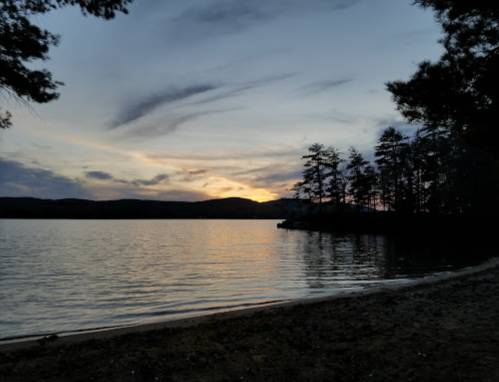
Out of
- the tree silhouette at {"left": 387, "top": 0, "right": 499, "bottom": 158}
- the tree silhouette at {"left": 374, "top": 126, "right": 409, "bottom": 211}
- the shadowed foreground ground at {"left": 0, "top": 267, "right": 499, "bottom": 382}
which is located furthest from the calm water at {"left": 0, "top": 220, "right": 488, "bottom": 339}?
the tree silhouette at {"left": 374, "top": 126, "right": 409, "bottom": 211}

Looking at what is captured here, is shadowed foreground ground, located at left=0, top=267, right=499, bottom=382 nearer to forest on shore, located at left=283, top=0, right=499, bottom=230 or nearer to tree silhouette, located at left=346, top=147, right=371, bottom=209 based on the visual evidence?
forest on shore, located at left=283, top=0, right=499, bottom=230

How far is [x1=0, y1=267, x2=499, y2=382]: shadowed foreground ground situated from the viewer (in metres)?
5.12

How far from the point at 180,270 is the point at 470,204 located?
40.6m

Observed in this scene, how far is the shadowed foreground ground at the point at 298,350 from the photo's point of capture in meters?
5.12

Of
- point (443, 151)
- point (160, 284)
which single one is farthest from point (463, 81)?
point (443, 151)

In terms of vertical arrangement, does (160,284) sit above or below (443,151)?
below

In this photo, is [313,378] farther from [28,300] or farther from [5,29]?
[28,300]

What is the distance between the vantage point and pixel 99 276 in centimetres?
1981

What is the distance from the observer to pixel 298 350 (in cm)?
618

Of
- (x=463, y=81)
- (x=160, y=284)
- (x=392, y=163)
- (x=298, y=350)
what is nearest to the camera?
(x=298, y=350)

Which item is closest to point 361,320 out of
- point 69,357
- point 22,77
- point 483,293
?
point 483,293

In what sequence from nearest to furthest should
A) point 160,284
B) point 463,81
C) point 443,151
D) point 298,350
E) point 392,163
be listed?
point 298,350 < point 463,81 < point 160,284 < point 443,151 < point 392,163

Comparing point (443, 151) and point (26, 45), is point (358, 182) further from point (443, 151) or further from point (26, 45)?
point (26, 45)

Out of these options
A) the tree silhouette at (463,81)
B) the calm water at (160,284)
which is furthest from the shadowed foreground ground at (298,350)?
A: the tree silhouette at (463,81)
